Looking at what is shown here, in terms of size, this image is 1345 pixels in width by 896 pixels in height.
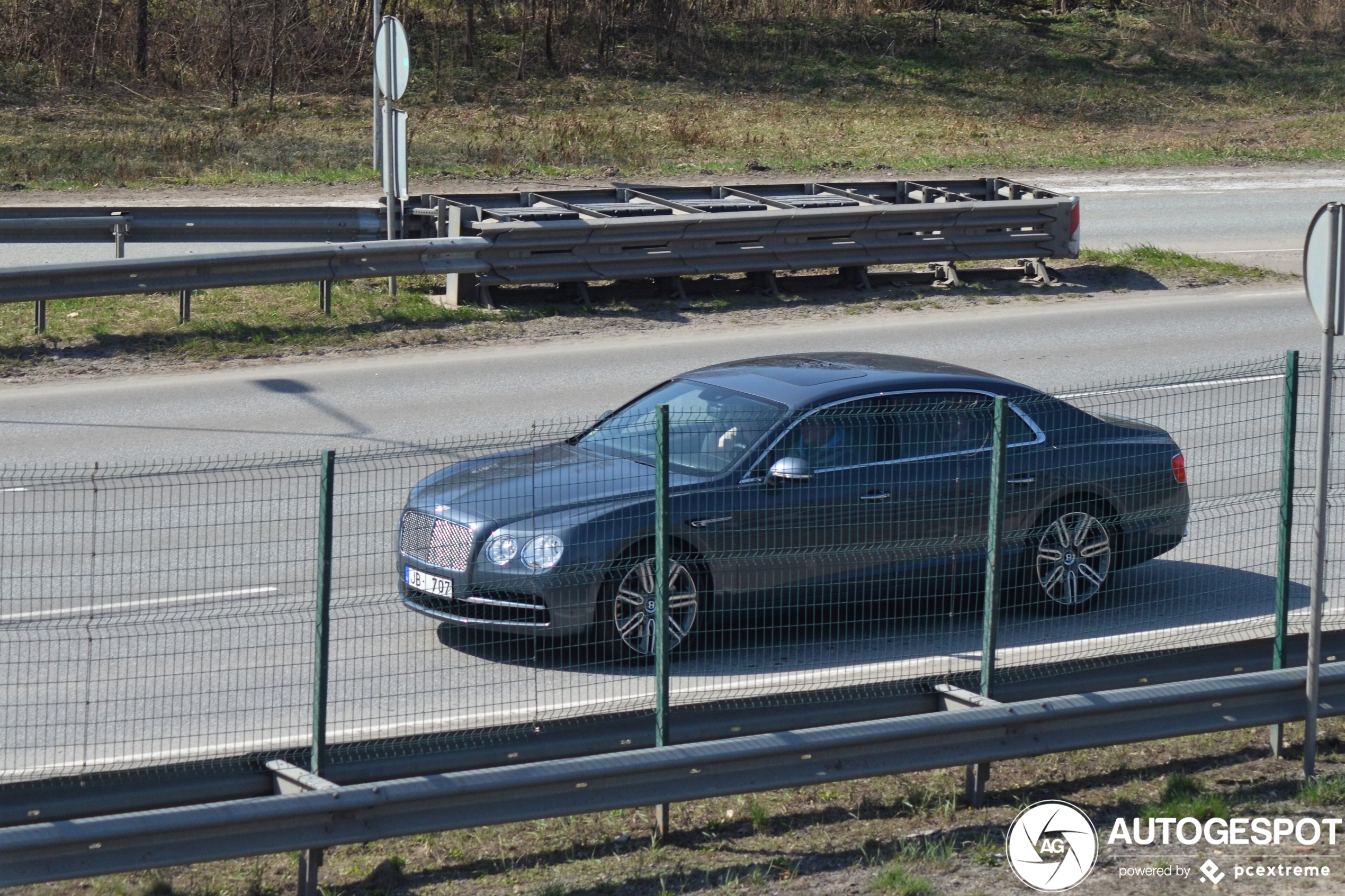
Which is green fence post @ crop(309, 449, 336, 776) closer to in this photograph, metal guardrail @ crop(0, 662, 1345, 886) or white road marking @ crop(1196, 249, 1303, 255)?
metal guardrail @ crop(0, 662, 1345, 886)

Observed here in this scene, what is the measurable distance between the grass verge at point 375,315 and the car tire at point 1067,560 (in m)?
8.96

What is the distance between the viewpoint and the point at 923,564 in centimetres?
794

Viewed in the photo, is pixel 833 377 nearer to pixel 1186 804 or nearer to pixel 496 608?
pixel 496 608

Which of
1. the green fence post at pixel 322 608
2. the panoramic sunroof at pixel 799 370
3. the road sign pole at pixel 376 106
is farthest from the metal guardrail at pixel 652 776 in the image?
the road sign pole at pixel 376 106

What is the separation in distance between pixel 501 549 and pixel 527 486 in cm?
46

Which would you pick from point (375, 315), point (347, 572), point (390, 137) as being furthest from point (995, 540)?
point (390, 137)

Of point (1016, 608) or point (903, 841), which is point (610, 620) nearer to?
point (903, 841)

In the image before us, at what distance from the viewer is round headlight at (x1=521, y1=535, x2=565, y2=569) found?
757 centimetres

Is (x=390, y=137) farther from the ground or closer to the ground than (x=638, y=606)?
farther from the ground

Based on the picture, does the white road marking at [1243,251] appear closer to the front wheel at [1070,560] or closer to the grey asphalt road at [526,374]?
the grey asphalt road at [526,374]

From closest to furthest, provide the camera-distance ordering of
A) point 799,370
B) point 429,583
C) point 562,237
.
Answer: point 429,583
point 799,370
point 562,237

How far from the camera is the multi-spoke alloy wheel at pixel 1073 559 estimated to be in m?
8.55

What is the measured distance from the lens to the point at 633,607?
754cm

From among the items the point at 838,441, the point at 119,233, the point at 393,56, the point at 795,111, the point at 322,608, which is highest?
the point at 795,111
